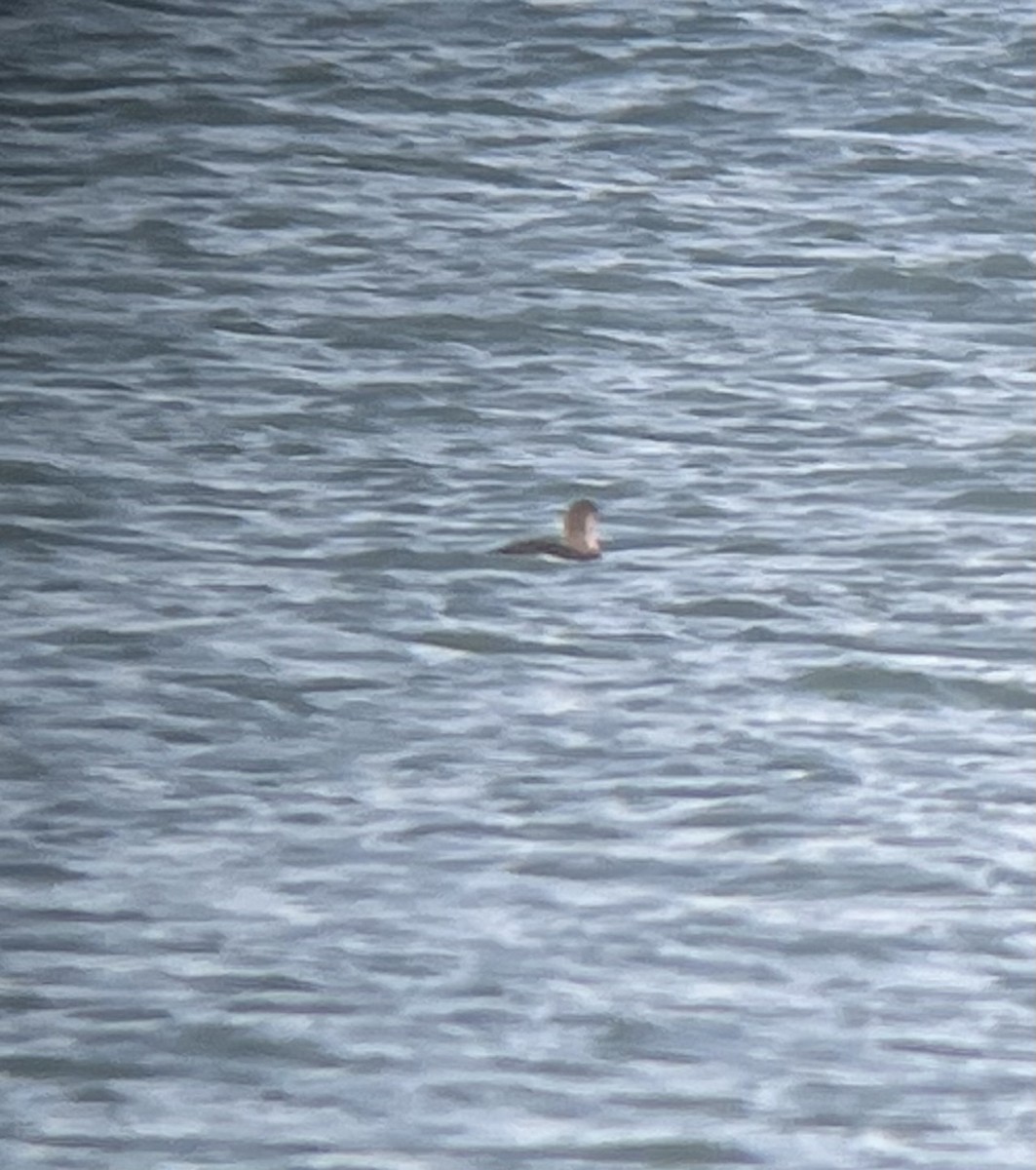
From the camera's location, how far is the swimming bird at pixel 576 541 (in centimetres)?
390

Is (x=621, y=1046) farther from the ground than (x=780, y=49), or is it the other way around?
(x=780, y=49)

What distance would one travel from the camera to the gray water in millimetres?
2756

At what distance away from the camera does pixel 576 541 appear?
3.91m

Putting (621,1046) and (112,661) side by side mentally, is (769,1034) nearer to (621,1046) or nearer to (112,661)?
(621,1046)

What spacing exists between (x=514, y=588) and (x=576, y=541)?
0.12 metres

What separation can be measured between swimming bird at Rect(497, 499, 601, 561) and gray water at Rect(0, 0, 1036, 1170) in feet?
0.08

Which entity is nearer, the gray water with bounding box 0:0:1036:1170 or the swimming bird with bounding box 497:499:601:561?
the gray water with bounding box 0:0:1036:1170

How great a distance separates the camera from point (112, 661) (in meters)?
3.63

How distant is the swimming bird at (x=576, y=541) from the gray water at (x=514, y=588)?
2 cm

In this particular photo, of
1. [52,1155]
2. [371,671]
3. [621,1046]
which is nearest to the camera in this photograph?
[52,1155]

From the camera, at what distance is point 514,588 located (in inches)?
152

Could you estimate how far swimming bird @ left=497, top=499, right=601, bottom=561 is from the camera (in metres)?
3.90

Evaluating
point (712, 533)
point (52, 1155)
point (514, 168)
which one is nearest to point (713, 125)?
point (514, 168)

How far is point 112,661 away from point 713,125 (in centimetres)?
214
